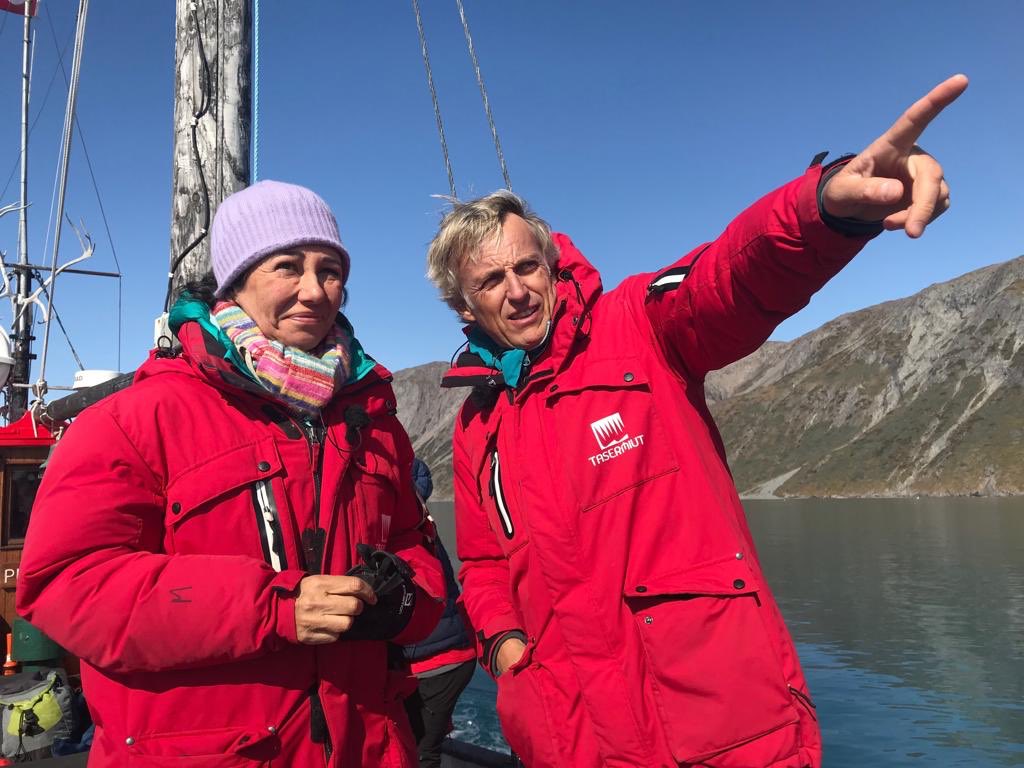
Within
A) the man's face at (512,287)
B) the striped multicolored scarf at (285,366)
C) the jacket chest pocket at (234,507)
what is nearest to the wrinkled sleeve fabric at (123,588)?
the jacket chest pocket at (234,507)

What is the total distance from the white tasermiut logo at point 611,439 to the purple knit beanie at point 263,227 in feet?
3.94

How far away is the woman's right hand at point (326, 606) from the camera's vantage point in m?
2.16

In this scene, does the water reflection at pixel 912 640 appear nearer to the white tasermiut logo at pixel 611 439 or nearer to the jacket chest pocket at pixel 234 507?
the white tasermiut logo at pixel 611 439

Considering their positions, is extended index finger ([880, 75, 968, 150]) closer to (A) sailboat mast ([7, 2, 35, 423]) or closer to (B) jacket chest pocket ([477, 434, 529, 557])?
(B) jacket chest pocket ([477, 434, 529, 557])

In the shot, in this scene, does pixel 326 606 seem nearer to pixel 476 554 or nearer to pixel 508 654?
pixel 508 654

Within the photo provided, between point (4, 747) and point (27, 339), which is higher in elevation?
point (27, 339)

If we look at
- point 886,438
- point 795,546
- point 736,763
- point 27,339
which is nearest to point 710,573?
point 736,763

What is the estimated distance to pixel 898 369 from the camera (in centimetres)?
15188

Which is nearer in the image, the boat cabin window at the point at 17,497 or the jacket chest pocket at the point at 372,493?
the jacket chest pocket at the point at 372,493

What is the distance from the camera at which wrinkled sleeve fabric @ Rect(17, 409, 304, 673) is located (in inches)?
80.8

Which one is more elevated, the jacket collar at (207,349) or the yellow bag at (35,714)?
the jacket collar at (207,349)

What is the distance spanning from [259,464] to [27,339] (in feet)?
52.7

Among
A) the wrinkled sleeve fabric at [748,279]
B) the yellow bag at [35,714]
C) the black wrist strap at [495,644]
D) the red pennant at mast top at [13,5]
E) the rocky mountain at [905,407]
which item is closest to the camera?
the wrinkled sleeve fabric at [748,279]

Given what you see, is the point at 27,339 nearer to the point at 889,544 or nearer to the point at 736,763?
the point at 736,763
